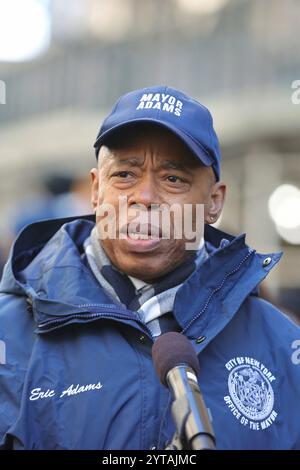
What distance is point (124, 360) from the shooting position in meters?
2.42

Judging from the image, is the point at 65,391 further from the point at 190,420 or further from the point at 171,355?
the point at 190,420

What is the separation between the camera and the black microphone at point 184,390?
5.65 feet

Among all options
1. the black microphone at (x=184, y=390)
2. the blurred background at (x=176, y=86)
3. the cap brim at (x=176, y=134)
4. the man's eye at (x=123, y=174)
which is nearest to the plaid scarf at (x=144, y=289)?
the man's eye at (x=123, y=174)

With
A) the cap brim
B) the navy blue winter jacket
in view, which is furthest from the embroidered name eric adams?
the cap brim

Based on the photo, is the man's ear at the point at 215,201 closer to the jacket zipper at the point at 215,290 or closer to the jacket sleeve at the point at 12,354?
the jacket zipper at the point at 215,290

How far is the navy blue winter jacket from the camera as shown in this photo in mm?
2338

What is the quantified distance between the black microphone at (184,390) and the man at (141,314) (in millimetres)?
338

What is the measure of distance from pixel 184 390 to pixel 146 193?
866 mm

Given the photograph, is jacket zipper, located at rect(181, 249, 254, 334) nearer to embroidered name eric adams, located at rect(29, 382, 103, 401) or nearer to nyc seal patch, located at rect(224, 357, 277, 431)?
nyc seal patch, located at rect(224, 357, 277, 431)

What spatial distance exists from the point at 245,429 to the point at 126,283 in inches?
23.6

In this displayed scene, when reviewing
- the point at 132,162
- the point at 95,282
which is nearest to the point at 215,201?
the point at 132,162

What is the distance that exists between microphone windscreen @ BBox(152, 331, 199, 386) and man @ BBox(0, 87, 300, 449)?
0.32 metres
